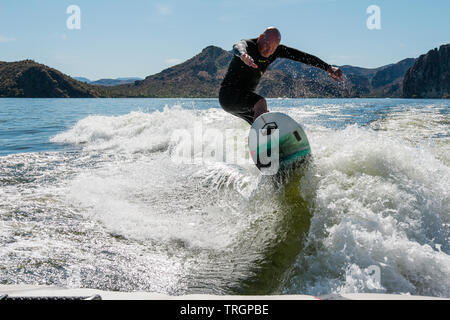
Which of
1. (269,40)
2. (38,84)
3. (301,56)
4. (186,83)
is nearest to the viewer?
(269,40)

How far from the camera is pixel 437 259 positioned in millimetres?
3350

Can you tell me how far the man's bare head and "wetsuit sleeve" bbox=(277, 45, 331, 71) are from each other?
45cm

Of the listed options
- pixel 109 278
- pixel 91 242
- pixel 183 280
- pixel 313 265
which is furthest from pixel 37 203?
pixel 313 265

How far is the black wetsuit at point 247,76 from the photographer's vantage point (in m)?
5.78

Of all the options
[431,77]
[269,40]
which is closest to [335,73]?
[269,40]

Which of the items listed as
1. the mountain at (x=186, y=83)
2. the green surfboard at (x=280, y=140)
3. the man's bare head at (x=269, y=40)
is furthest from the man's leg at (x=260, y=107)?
the mountain at (x=186, y=83)

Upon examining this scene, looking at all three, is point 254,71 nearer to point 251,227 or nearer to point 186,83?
point 251,227

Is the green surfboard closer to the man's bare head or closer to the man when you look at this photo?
the man

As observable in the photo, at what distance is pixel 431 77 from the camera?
13650cm

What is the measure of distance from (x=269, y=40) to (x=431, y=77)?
16037 cm

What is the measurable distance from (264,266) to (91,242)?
227 centimetres

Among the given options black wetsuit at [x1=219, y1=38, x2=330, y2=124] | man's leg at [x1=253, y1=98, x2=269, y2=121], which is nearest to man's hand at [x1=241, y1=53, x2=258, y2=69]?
black wetsuit at [x1=219, y1=38, x2=330, y2=124]
